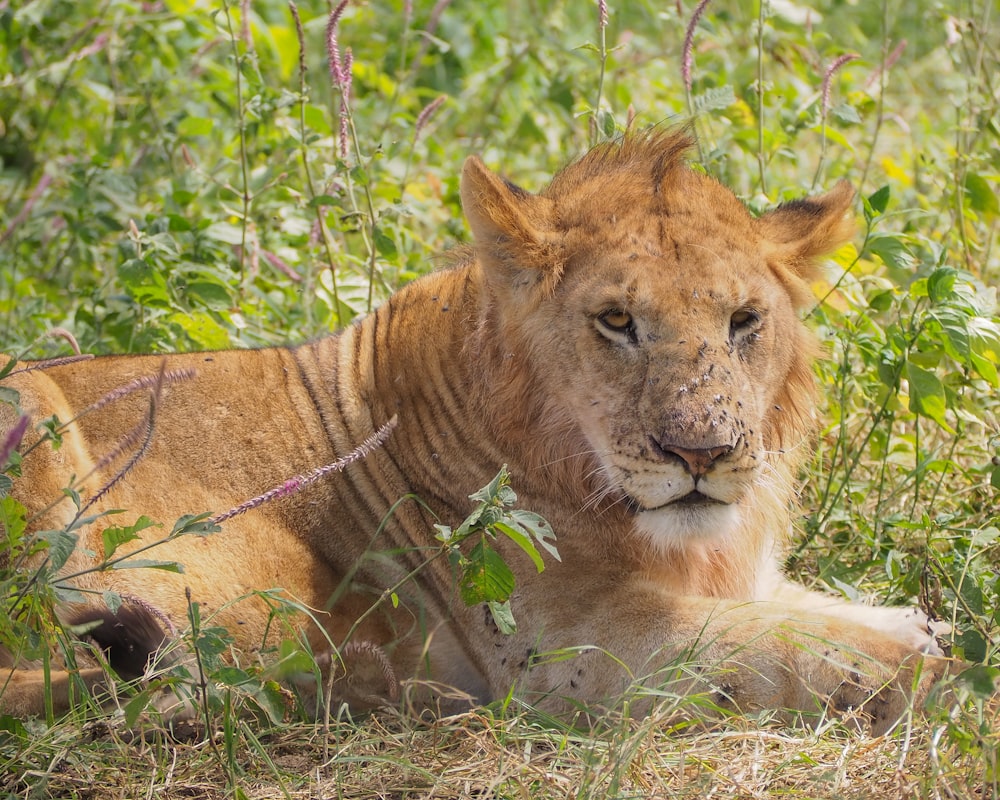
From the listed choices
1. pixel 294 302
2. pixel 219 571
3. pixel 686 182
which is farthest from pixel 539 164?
pixel 219 571

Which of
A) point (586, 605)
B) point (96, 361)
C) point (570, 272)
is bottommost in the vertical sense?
point (586, 605)

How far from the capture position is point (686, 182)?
11.7ft

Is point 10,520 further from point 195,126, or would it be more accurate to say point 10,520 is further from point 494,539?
point 195,126

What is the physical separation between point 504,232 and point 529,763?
136 centimetres

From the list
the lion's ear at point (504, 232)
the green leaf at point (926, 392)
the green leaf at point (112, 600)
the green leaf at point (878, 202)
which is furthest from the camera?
the green leaf at point (926, 392)

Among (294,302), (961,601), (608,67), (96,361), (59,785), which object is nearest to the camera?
(59,785)

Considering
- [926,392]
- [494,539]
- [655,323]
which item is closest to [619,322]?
[655,323]

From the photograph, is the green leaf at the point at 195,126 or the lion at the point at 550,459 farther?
the green leaf at the point at 195,126

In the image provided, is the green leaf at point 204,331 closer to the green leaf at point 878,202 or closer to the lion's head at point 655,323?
the lion's head at point 655,323

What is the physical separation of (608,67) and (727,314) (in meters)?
4.24

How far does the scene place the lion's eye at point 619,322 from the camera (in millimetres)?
3266

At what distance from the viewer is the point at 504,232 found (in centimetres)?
343

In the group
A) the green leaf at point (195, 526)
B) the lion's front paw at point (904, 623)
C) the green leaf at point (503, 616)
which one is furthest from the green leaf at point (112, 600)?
the lion's front paw at point (904, 623)

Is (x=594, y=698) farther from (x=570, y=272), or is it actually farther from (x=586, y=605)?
(x=570, y=272)
